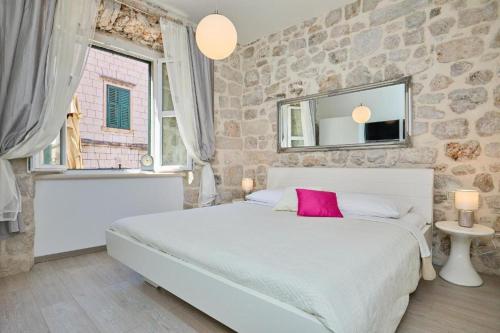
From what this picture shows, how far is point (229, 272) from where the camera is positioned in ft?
4.28

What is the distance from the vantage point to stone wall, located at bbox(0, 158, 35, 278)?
2.28 m

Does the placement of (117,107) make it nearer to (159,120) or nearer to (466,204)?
(159,120)

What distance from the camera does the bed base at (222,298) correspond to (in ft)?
3.48

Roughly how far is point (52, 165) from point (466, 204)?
3617 millimetres

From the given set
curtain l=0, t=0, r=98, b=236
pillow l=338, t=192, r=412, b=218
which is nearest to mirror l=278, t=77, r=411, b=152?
pillow l=338, t=192, r=412, b=218

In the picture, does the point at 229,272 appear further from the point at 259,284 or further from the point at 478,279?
the point at 478,279

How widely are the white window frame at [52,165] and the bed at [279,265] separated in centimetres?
93

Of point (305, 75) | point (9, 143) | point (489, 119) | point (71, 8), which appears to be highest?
point (71, 8)

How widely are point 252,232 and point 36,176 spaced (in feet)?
7.05

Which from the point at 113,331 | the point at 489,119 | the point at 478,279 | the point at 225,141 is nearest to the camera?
the point at 113,331

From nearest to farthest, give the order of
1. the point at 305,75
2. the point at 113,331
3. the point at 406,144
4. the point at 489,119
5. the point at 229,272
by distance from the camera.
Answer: the point at 229,272 → the point at 113,331 → the point at 489,119 → the point at 406,144 → the point at 305,75

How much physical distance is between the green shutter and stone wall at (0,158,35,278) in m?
2.20

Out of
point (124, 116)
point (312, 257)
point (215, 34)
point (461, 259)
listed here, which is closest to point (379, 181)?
point (461, 259)

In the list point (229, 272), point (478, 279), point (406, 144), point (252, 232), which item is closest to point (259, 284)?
point (229, 272)
